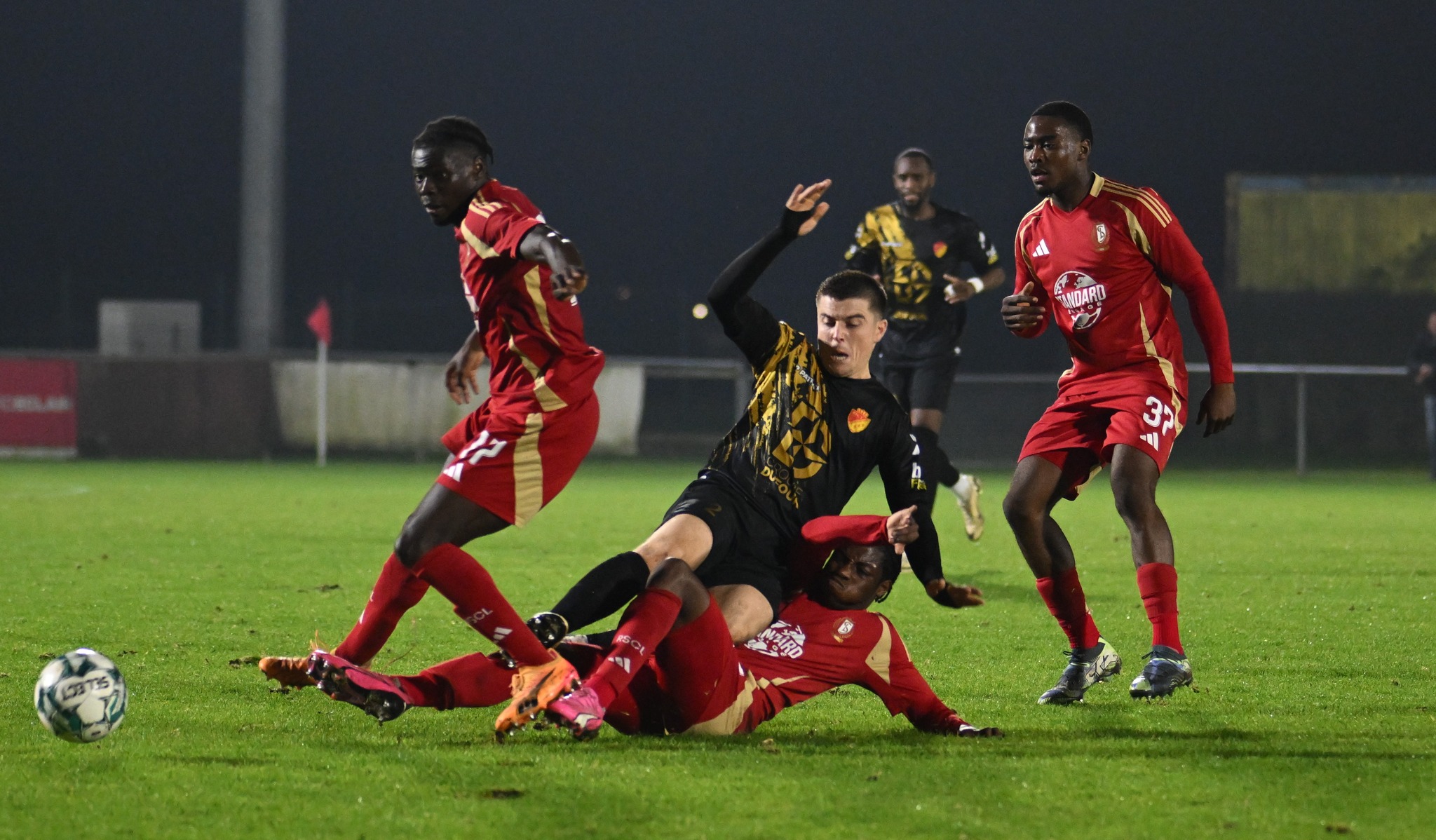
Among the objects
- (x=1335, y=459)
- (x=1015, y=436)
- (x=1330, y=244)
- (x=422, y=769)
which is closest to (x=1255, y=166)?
(x=1330, y=244)

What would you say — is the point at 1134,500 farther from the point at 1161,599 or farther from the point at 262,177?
the point at 262,177

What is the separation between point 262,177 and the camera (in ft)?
74.5

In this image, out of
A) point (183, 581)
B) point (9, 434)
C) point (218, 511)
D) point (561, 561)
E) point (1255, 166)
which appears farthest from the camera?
point (1255, 166)

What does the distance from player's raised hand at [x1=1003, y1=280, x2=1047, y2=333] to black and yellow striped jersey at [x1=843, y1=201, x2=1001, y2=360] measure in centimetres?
355

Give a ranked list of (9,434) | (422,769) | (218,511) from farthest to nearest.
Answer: (9,434) → (218,511) → (422,769)

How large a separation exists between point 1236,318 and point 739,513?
20.0 metres

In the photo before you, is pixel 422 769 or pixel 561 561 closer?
pixel 422 769

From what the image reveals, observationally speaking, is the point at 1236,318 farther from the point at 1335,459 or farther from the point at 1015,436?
the point at 1015,436

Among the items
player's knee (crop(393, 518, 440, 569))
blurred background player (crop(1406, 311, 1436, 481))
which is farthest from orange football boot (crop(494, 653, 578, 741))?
blurred background player (crop(1406, 311, 1436, 481))

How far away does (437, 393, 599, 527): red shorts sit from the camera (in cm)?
436

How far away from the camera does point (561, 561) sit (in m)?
8.98

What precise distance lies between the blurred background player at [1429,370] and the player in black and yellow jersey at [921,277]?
10.9 meters

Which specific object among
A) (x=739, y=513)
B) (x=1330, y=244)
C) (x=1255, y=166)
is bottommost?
(x=739, y=513)

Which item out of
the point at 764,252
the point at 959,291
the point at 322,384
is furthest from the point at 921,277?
the point at 322,384
